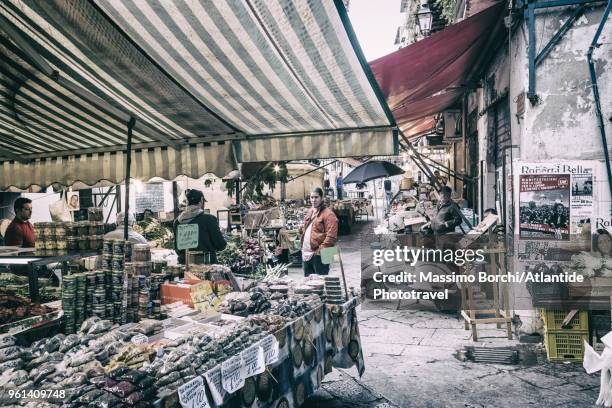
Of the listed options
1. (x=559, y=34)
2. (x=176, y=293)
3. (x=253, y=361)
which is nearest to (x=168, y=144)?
(x=176, y=293)

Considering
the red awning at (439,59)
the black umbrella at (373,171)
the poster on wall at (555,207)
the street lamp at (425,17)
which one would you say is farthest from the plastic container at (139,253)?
the street lamp at (425,17)

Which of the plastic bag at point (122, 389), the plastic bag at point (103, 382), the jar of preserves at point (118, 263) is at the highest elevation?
the jar of preserves at point (118, 263)

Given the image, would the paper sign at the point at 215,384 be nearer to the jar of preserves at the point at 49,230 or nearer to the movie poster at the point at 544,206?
the jar of preserves at the point at 49,230

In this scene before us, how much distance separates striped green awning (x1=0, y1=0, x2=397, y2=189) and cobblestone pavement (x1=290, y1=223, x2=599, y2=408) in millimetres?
2543

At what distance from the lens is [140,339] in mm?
2734

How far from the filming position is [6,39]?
361 cm

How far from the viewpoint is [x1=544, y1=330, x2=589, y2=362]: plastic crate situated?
4.83 metres

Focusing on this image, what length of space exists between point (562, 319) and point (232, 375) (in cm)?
422

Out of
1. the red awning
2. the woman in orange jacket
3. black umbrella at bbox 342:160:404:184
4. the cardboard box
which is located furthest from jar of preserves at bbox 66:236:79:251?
black umbrella at bbox 342:160:404:184

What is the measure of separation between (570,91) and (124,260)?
5625 millimetres

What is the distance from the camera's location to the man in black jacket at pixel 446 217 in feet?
25.6

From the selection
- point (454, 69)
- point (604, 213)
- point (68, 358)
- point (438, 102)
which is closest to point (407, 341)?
point (604, 213)

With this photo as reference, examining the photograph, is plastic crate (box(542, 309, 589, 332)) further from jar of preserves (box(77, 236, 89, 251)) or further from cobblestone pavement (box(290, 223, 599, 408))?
jar of preserves (box(77, 236, 89, 251))

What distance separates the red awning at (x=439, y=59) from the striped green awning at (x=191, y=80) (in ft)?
7.43
